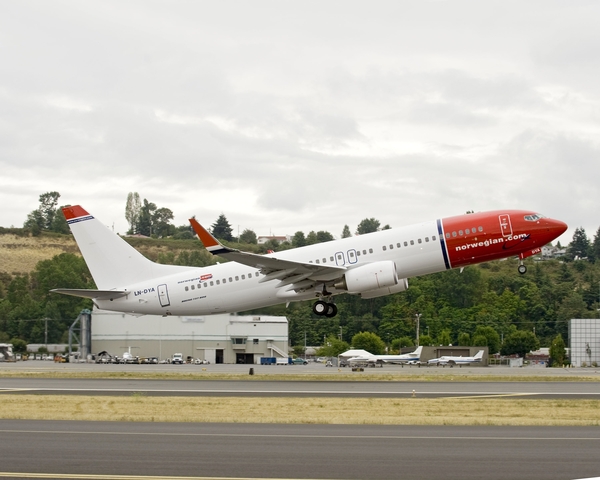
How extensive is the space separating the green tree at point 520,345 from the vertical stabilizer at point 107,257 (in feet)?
280

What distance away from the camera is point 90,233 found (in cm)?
4888

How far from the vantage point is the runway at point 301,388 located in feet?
117

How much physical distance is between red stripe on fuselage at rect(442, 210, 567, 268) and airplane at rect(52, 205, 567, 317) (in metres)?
0.05

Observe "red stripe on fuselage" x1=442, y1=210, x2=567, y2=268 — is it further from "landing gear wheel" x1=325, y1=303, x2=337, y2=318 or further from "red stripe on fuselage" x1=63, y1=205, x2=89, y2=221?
"red stripe on fuselage" x1=63, y1=205, x2=89, y2=221

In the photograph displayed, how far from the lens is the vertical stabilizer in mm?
48156

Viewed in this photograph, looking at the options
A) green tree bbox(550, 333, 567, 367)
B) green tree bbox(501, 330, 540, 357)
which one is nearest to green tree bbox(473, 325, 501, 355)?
green tree bbox(501, 330, 540, 357)

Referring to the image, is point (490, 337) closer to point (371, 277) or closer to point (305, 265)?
point (371, 277)

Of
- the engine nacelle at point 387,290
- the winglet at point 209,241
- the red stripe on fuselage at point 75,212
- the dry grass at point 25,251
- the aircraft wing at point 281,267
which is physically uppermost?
the dry grass at point 25,251

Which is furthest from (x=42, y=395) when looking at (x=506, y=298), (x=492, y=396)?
(x=506, y=298)

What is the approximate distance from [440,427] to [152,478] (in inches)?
425

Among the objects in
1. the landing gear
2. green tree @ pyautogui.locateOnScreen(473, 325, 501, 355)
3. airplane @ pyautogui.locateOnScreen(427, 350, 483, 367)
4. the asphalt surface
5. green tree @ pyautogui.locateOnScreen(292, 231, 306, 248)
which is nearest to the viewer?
the asphalt surface

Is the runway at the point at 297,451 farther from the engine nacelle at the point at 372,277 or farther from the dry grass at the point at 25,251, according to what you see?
the dry grass at the point at 25,251

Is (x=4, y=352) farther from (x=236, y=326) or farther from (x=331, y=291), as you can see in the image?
(x=331, y=291)

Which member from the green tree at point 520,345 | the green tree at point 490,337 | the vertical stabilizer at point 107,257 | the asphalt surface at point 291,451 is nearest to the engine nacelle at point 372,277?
the vertical stabilizer at point 107,257
